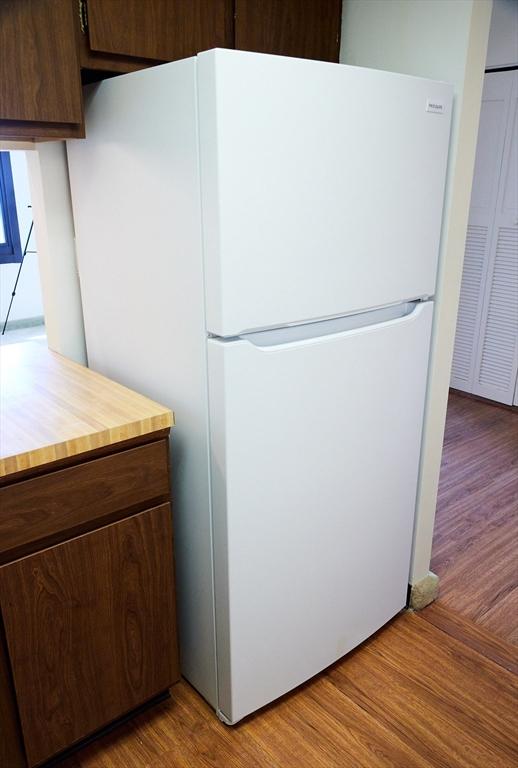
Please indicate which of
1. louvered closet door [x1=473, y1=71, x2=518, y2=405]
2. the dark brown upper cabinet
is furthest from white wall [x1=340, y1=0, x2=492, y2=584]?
louvered closet door [x1=473, y1=71, x2=518, y2=405]

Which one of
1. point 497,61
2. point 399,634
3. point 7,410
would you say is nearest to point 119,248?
point 7,410

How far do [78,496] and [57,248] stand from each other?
77 cm

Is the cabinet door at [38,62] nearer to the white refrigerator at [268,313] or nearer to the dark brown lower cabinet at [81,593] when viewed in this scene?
the white refrigerator at [268,313]

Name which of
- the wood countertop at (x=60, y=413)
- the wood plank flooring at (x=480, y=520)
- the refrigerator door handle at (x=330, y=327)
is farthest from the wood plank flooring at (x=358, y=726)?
the refrigerator door handle at (x=330, y=327)

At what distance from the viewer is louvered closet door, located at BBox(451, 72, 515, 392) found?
3.21 metres

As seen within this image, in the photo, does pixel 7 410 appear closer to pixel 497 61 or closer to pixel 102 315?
pixel 102 315

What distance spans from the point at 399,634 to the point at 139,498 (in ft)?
3.38

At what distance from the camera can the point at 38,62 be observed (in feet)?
4.06

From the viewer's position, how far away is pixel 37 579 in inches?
48.0

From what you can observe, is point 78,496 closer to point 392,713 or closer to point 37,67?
point 37,67

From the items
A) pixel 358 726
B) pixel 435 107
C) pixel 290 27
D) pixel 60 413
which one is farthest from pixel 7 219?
pixel 358 726

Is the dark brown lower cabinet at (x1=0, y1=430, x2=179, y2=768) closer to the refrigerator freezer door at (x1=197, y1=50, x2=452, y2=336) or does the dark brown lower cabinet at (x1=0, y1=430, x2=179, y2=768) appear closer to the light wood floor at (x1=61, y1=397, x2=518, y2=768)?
the light wood floor at (x1=61, y1=397, x2=518, y2=768)

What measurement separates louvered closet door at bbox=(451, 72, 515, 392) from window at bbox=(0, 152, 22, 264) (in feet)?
12.3

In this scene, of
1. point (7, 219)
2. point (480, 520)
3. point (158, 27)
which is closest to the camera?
point (158, 27)
